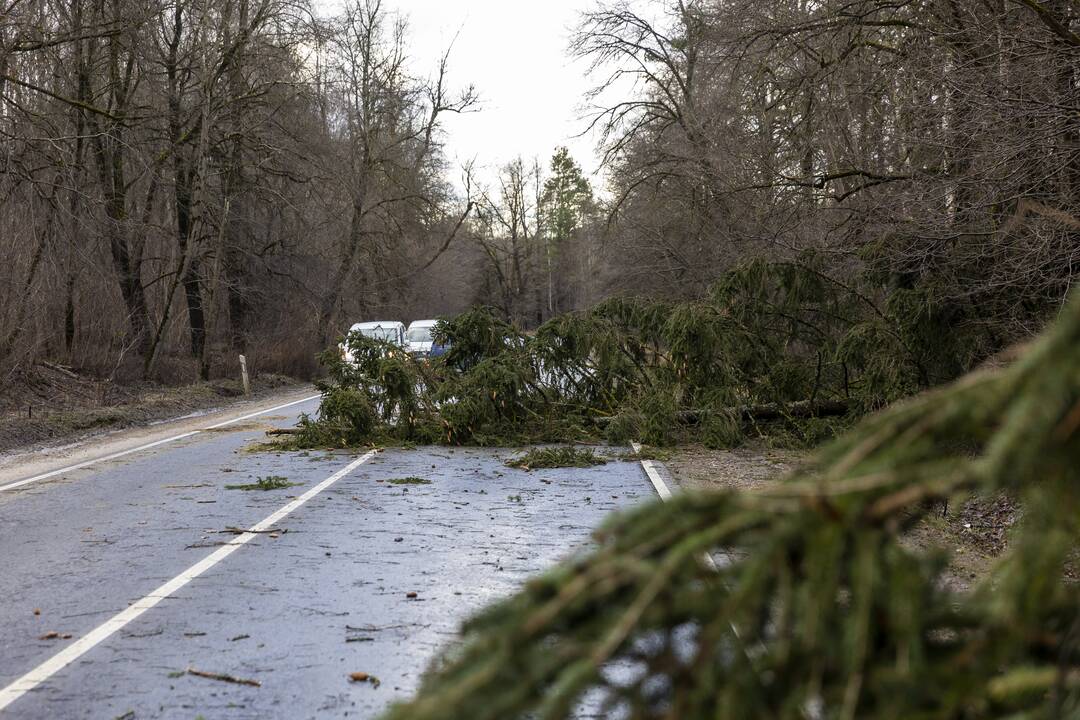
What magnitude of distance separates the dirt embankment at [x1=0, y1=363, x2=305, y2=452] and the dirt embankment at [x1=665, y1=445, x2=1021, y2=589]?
11.0 m

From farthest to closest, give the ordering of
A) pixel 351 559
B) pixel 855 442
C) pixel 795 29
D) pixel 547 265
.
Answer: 1. pixel 547 265
2. pixel 795 29
3. pixel 351 559
4. pixel 855 442

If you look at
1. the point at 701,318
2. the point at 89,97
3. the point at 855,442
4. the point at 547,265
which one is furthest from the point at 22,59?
the point at 547,265

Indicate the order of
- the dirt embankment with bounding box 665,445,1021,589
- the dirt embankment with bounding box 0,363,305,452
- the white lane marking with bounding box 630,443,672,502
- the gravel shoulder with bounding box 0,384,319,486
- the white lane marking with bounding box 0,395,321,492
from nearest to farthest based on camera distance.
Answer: the dirt embankment with bounding box 665,445,1021,589 < the white lane marking with bounding box 630,443,672,502 < the white lane marking with bounding box 0,395,321,492 < the gravel shoulder with bounding box 0,384,319,486 < the dirt embankment with bounding box 0,363,305,452

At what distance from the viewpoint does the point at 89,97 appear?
24844 mm

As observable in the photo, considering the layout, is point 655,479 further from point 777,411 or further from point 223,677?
point 223,677

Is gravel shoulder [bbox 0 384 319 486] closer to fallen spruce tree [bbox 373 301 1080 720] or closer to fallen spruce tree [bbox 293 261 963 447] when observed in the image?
fallen spruce tree [bbox 293 261 963 447]

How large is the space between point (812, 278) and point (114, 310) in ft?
64.7

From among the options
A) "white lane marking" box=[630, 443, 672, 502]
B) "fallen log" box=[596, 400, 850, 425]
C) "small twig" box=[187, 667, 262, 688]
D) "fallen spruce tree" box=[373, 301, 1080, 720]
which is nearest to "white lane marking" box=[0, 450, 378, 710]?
"small twig" box=[187, 667, 262, 688]

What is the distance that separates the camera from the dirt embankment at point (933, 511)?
7.74m

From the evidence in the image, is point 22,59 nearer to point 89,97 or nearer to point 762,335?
point 89,97

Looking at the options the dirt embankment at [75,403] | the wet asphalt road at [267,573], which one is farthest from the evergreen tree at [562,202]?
the wet asphalt road at [267,573]

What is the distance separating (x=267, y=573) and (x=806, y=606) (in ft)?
20.7

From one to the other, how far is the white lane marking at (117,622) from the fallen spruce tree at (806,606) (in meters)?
4.22

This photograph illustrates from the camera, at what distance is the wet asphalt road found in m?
5.06
